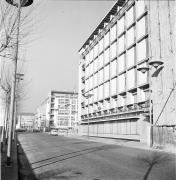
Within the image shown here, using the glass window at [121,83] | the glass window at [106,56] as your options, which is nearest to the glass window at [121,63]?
the glass window at [121,83]

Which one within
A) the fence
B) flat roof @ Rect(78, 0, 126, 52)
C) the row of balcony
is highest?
flat roof @ Rect(78, 0, 126, 52)

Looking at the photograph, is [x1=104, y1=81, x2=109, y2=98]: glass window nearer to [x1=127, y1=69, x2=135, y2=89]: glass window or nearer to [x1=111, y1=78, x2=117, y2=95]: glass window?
[x1=111, y1=78, x2=117, y2=95]: glass window

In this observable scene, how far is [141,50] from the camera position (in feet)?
116

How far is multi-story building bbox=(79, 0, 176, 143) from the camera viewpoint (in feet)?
93.0

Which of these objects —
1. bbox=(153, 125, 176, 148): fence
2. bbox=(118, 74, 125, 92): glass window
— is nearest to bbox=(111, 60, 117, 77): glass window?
bbox=(118, 74, 125, 92): glass window

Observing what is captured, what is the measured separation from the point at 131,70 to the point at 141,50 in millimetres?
4093

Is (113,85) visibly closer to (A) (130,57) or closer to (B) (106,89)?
(B) (106,89)

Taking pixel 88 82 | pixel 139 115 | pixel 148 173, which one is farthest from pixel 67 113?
pixel 148 173

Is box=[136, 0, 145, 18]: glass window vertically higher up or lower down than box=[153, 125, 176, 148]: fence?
higher up

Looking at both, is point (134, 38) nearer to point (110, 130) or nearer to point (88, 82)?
point (110, 130)

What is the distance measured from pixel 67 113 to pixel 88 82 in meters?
72.5

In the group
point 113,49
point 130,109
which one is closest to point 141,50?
point 130,109

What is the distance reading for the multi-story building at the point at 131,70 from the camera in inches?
1117

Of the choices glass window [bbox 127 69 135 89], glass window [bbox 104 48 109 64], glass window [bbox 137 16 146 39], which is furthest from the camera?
glass window [bbox 104 48 109 64]
